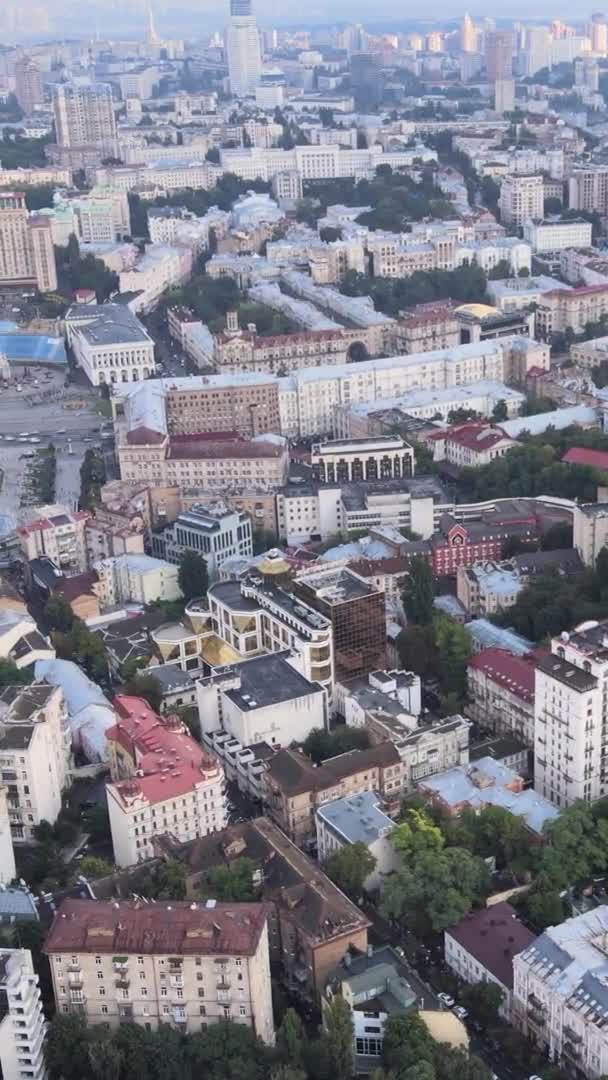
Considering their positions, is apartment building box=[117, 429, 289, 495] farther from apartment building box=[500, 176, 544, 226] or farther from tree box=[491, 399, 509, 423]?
apartment building box=[500, 176, 544, 226]

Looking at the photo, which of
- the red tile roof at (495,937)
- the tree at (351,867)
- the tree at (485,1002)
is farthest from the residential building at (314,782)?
the tree at (485,1002)

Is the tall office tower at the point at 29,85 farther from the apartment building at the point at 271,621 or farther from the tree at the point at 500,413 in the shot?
the apartment building at the point at 271,621

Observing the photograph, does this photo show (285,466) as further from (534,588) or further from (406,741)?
(406,741)

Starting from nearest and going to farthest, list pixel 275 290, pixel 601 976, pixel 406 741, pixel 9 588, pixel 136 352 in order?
pixel 601 976 < pixel 406 741 < pixel 9 588 < pixel 136 352 < pixel 275 290

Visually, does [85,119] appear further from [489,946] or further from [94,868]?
[489,946]

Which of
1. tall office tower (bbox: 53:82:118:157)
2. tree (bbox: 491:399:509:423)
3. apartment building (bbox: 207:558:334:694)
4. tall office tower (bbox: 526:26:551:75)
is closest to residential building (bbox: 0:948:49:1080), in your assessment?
apartment building (bbox: 207:558:334:694)

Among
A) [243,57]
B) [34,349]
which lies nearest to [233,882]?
[34,349]

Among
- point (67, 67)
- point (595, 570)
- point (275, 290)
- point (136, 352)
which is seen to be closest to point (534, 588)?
point (595, 570)
